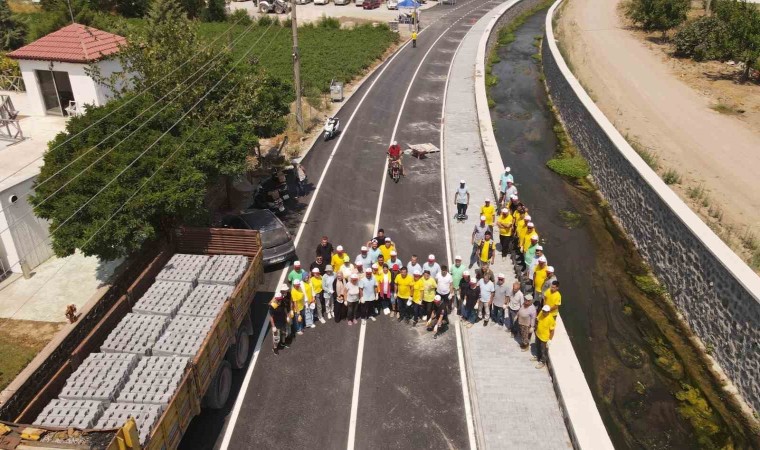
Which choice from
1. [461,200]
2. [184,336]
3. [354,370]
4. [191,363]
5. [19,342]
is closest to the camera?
[191,363]

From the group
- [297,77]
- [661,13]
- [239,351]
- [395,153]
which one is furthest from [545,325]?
[661,13]

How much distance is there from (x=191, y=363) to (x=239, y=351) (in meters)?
2.99

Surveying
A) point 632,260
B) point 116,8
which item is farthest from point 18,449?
point 116,8

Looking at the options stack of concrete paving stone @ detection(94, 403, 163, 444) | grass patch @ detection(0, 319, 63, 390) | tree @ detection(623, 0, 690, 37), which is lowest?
grass patch @ detection(0, 319, 63, 390)

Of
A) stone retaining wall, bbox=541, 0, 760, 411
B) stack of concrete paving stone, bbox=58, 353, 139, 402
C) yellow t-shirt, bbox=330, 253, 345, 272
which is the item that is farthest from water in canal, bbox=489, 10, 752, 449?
stack of concrete paving stone, bbox=58, 353, 139, 402

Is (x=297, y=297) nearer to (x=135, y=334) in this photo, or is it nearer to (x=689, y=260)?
(x=135, y=334)

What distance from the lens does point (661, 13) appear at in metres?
47.1

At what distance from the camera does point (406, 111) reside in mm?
33625

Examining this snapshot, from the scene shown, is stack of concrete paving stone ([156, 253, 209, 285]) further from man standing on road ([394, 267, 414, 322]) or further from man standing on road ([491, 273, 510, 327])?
man standing on road ([491, 273, 510, 327])

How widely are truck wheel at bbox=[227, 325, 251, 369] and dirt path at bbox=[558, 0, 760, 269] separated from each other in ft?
50.3

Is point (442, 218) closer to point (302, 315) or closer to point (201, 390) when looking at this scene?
point (302, 315)

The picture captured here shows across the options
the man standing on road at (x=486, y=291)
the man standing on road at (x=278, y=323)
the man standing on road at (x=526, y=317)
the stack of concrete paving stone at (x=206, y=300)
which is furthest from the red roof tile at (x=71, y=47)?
the man standing on road at (x=526, y=317)

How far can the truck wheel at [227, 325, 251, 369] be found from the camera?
13328mm

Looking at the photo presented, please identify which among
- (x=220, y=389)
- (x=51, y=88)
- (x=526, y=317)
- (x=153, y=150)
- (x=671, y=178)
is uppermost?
(x=51, y=88)
